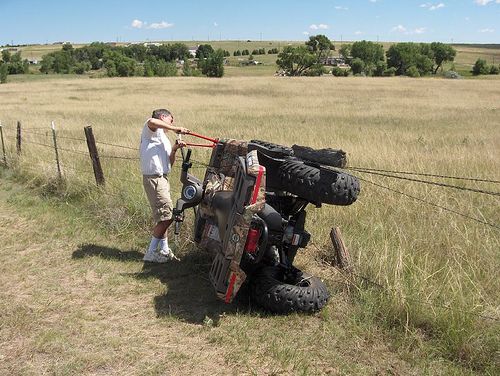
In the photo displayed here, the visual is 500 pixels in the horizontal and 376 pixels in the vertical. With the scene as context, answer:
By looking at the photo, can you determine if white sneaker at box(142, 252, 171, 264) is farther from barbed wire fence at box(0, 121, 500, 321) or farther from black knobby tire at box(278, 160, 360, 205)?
black knobby tire at box(278, 160, 360, 205)

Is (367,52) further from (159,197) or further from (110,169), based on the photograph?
(159,197)

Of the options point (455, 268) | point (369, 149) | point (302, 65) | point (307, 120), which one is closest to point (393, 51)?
point (302, 65)

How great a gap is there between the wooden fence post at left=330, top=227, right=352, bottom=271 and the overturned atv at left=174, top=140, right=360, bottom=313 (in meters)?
0.52

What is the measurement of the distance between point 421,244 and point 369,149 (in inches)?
235

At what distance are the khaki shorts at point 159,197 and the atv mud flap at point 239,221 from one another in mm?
1526

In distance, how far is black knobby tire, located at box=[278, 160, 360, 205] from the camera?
3990mm

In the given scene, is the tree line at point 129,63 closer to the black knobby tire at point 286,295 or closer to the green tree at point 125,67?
the green tree at point 125,67

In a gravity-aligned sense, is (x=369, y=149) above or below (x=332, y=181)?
below

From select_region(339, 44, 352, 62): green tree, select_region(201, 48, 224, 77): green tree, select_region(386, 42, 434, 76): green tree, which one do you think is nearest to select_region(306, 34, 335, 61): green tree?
select_region(339, 44, 352, 62): green tree

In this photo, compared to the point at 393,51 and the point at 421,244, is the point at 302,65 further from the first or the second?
the point at 421,244

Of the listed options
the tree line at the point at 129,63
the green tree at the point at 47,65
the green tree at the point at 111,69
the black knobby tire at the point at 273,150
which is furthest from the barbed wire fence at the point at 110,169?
the green tree at the point at 47,65

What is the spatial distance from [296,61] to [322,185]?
9472 centimetres

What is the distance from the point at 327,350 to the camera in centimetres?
370

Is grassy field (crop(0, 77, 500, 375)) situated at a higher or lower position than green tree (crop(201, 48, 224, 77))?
lower
